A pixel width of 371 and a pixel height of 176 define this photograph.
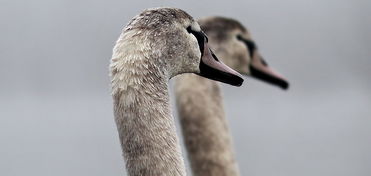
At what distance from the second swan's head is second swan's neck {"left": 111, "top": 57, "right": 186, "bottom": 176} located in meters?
0.03

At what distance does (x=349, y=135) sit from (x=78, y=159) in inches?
199

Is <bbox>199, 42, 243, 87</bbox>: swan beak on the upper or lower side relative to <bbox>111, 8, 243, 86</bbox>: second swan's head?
lower

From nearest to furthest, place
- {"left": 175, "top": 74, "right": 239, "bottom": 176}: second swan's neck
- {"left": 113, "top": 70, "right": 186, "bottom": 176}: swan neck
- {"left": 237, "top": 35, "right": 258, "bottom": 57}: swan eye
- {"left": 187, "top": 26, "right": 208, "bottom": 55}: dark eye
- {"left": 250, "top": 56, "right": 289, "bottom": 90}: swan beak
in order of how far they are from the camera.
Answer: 1. {"left": 113, "top": 70, "right": 186, "bottom": 176}: swan neck
2. {"left": 187, "top": 26, "right": 208, "bottom": 55}: dark eye
3. {"left": 175, "top": 74, "right": 239, "bottom": 176}: second swan's neck
4. {"left": 237, "top": 35, "right": 258, "bottom": 57}: swan eye
5. {"left": 250, "top": 56, "right": 289, "bottom": 90}: swan beak

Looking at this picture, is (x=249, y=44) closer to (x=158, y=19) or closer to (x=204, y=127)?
(x=204, y=127)

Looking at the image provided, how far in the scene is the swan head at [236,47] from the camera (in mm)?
5445

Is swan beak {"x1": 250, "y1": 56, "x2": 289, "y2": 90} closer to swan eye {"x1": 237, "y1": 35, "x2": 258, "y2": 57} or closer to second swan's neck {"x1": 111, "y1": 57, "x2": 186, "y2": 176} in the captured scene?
swan eye {"x1": 237, "y1": 35, "x2": 258, "y2": 57}

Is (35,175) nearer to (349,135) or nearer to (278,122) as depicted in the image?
(278,122)

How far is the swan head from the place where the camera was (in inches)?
214

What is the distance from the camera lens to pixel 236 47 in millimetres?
5605

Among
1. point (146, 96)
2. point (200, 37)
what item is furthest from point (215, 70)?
point (146, 96)

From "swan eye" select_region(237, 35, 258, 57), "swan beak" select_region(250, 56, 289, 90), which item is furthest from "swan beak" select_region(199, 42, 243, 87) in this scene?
"swan beak" select_region(250, 56, 289, 90)

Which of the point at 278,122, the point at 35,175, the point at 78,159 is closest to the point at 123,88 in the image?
the point at 35,175

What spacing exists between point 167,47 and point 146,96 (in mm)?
228

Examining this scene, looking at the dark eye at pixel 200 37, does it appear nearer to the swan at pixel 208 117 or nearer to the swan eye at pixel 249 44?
the swan at pixel 208 117
